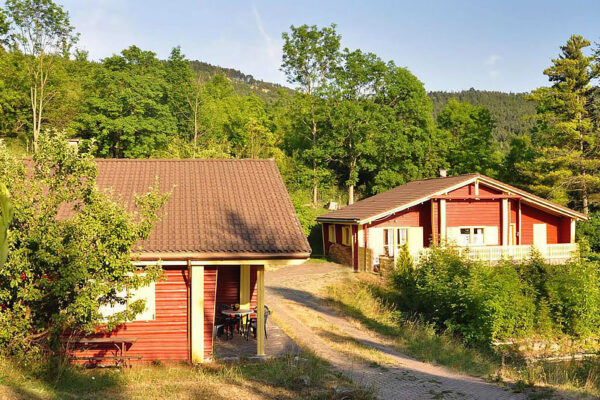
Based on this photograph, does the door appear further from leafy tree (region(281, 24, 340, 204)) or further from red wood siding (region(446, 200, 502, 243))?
leafy tree (region(281, 24, 340, 204))

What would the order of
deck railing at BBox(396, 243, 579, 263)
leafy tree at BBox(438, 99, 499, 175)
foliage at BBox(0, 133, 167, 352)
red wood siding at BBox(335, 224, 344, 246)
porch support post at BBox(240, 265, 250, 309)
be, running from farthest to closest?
leafy tree at BBox(438, 99, 499, 175)
red wood siding at BBox(335, 224, 344, 246)
deck railing at BBox(396, 243, 579, 263)
porch support post at BBox(240, 265, 250, 309)
foliage at BBox(0, 133, 167, 352)

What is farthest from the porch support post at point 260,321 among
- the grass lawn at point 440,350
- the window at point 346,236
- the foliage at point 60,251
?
the window at point 346,236

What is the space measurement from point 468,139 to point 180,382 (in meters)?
45.4

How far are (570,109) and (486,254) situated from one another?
16.8 metres

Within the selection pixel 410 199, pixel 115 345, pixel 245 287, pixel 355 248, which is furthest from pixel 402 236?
pixel 115 345

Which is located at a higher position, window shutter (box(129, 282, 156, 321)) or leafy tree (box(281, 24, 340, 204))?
leafy tree (box(281, 24, 340, 204))

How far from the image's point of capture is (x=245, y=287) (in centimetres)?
1499

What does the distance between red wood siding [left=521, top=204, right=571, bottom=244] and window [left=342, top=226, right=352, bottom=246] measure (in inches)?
394

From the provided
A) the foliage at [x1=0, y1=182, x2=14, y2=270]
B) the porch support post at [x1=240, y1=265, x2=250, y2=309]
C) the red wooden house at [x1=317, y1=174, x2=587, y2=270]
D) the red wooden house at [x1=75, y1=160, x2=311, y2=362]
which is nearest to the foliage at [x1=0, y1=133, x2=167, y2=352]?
the red wooden house at [x1=75, y1=160, x2=311, y2=362]

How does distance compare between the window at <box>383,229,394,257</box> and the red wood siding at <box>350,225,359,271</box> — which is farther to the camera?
the window at <box>383,229,394,257</box>

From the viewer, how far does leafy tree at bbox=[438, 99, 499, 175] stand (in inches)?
1911

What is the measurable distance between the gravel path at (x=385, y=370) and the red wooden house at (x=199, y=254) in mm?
2087

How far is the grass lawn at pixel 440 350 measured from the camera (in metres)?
12.5

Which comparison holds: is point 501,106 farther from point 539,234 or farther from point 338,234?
point 338,234
